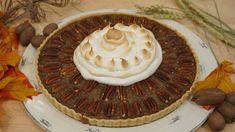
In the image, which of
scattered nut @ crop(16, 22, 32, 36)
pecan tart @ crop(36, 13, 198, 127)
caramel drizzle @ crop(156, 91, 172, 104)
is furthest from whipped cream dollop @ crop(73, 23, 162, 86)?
scattered nut @ crop(16, 22, 32, 36)

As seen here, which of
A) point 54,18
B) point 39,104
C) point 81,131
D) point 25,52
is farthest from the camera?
point 54,18

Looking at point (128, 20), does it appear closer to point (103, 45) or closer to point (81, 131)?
point (103, 45)

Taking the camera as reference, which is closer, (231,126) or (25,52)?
(231,126)

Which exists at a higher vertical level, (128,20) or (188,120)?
(128,20)

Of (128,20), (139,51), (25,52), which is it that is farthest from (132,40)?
(25,52)

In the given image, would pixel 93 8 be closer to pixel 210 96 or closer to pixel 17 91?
pixel 17 91

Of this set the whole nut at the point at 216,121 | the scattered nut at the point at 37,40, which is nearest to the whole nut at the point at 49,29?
the scattered nut at the point at 37,40
